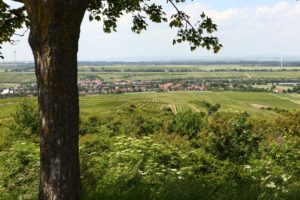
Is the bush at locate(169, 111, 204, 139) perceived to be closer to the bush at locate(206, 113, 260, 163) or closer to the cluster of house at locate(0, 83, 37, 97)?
the bush at locate(206, 113, 260, 163)

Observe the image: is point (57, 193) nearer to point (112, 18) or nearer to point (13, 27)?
point (13, 27)

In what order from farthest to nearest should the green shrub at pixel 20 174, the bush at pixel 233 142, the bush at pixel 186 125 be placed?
the bush at pixel 186 125
the bush at pixel 233 142
the green shrub at pixel 20 174

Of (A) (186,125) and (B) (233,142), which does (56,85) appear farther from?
(A) (186,125)

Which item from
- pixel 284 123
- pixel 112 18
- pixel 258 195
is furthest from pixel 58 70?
pixel 284 123

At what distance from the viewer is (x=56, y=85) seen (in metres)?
3.96

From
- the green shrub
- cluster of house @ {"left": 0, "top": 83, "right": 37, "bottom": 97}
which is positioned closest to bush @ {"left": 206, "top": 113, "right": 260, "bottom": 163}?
the green shrub

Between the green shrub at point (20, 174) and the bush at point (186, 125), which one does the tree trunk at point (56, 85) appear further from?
the bush at point (186, 125)

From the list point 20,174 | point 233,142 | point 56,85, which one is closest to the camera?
point 56,85

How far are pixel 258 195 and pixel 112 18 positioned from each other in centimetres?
544

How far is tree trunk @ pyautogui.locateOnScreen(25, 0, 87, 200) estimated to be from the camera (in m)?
3.93

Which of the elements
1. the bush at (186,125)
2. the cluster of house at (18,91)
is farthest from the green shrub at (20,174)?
the cluster of house at (18,91)

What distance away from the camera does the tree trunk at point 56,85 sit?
155 inches

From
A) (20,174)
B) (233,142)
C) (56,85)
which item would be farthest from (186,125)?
(56,85)

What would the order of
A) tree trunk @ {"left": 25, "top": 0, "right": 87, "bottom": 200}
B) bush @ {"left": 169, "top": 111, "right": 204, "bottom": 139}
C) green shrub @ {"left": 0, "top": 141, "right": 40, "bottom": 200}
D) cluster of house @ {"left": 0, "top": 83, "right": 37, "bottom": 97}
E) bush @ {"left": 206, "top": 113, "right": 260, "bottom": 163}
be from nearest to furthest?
tree trunk @ {"left": 25, "top": 0, "right": 87, "bottom": 200} < green shrub @ {"left": 0, "top": 141, "right": 40, "bottom": 200} < bush @ {"left": 206, "top": 113, "right": 260, "bottom": 163} < bush @ {"left": 169, "top": 111, "right": 204, "bottom": 139} < cluster of house @ {"left": 0, "top": 83, "right": 37, "bottom": 97}
